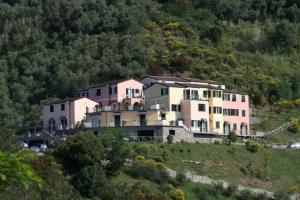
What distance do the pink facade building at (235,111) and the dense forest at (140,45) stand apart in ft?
28.9

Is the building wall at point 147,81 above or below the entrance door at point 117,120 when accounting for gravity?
above

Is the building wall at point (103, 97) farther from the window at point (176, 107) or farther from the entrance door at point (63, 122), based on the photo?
the window at point (176, 107)

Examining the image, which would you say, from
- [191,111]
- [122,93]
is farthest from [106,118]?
[191,111]

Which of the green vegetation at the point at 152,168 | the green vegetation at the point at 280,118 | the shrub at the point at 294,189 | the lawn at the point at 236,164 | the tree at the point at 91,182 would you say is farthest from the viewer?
the green vegetation at the point at 280,118

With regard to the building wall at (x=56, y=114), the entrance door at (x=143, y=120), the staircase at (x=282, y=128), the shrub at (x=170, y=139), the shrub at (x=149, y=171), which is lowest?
the shrub at (x=149, y=171)

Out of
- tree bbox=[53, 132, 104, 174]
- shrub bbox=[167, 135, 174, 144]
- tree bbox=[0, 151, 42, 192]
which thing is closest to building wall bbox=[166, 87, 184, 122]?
shrub bbox=[167, 135, 174, 144]

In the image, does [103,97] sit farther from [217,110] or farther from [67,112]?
[217,110]

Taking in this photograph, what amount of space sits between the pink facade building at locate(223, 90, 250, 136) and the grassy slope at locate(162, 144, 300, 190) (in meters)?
9.86

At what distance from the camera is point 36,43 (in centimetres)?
11031

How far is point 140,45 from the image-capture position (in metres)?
105

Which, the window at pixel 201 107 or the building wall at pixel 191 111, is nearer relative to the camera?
the building wall at pixel 191 111

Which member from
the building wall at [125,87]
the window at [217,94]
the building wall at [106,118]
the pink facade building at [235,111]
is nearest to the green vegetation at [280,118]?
the pink facade building at [235,111]

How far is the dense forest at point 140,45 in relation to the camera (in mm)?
98500

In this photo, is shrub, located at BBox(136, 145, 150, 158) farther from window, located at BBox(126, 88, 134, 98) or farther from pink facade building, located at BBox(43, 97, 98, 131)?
window, located at BBox(126, 88, 134, 98)
